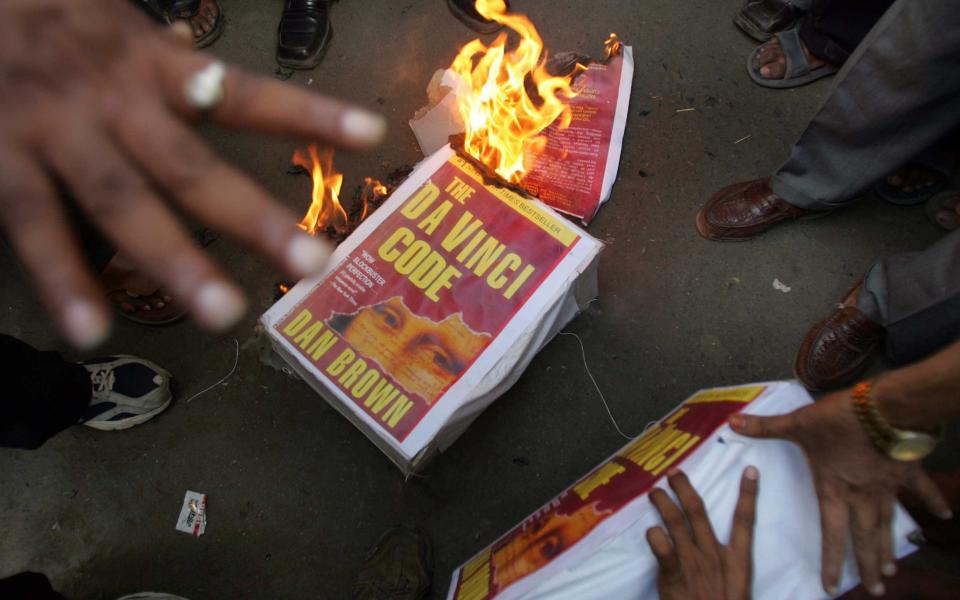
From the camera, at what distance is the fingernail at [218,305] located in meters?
0.63

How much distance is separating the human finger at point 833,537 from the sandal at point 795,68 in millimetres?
1793

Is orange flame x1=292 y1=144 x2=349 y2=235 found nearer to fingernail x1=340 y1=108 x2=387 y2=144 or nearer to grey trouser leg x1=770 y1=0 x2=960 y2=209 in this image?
fingernail x1=340 y1=108 x2=387 y2=144

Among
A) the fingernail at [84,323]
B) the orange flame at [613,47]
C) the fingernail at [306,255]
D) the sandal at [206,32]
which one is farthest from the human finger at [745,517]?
the sandal at [206,32]

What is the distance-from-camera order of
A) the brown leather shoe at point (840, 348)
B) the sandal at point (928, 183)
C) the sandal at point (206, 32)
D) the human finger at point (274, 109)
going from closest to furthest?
the human finger at point (274, 109) → the brown leather shoe at point (840, 348) → the sandal at point (928, 183) → the sandal at point (206, 32)

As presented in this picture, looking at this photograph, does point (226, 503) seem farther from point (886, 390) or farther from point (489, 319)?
point (886, 390)

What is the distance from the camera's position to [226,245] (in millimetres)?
2098

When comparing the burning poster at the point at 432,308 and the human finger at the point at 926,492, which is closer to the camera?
the human finger at the point at 926,492

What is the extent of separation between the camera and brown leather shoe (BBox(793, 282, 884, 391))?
1.71 m

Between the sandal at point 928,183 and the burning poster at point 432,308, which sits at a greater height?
the sandal at point 928,183

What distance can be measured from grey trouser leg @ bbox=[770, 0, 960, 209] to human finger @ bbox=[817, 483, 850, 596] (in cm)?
113

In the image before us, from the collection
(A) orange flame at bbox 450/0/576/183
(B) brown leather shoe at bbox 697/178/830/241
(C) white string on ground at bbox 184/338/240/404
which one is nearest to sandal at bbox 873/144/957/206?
(B) brown leather shoe at bbox 697/178/830/241

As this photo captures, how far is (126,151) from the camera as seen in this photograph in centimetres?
75

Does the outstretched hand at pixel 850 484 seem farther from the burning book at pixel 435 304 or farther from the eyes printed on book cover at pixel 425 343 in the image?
the eyes printed on book cover at pixel 425 343

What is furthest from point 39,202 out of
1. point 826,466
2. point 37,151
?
point 826,466
